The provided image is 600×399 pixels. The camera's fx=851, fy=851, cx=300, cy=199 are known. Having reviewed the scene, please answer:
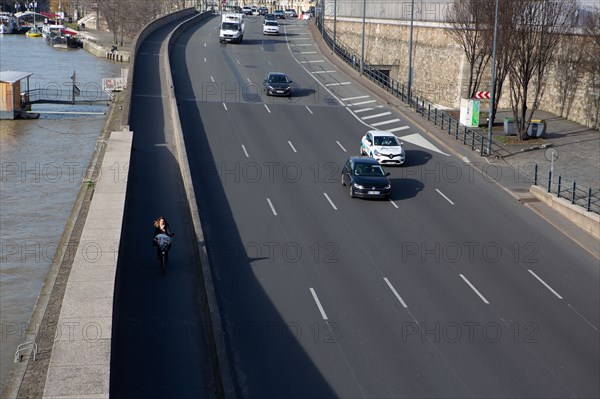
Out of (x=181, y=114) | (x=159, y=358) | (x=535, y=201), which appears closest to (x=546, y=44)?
(x=535, y=201)

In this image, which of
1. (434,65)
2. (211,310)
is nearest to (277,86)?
(434,65)

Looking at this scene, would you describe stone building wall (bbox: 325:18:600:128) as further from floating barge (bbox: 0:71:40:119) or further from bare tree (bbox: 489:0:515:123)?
floating barge (bbox: 0:71:40:119)

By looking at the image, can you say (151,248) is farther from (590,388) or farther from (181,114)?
(181,114)

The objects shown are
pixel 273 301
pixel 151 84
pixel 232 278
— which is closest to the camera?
pixel 273 301

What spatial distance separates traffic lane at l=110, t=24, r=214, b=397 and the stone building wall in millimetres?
26022

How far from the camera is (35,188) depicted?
41969 millimetres

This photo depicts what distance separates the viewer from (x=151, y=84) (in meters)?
48.6

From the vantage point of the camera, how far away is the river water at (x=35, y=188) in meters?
27.5

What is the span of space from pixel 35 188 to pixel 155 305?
2430 centimetres

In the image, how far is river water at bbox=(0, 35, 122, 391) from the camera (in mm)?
27453

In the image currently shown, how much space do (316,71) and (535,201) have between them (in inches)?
1197

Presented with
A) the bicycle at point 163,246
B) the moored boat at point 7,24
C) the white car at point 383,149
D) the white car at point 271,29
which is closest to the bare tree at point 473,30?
the white car at point 383,149

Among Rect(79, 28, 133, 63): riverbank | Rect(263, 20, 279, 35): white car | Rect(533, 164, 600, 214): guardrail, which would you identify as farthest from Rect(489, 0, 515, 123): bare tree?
Rect(79, 28, 133, 63): riverbank

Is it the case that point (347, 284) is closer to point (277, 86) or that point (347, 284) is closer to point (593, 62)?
point (593, 62)
